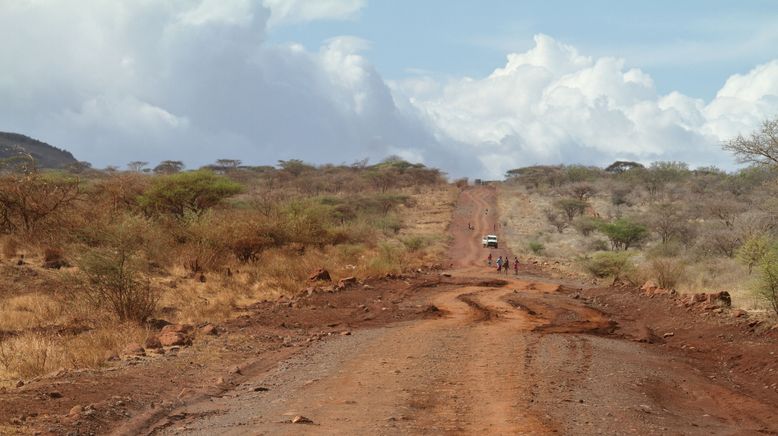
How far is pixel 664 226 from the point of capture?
40.9 meters

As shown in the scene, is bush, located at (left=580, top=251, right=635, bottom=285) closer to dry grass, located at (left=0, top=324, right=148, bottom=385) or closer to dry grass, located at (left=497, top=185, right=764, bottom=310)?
dry grass, located at (left=497, top=185, right=764, bottom=310)

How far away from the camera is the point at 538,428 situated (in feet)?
23.2

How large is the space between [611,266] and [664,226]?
13.8 m

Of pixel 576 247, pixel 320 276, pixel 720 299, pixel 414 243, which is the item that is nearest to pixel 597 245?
pixel 576 247

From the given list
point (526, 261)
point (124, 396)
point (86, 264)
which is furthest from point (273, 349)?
point (526, 261)

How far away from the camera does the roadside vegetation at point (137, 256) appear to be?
1352cm

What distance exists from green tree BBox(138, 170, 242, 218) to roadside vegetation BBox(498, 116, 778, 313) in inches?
719

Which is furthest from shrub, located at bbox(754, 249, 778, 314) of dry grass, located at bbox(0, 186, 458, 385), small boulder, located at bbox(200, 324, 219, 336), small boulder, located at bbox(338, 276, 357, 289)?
dry grass, located at bbox(0, 186, 458, 385)

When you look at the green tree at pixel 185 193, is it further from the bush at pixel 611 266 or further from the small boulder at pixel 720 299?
the small boulder at pixel 720 299

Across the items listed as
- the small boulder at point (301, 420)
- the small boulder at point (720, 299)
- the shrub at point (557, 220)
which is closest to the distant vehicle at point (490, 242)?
the shrub at point (557, 220)

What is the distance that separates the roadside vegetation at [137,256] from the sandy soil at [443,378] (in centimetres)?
185

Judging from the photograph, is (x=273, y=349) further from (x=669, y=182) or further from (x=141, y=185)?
(x=669, y=182)

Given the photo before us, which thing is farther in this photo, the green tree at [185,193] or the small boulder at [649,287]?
the green tree at [185,193]

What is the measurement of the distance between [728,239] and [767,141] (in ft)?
45.1
